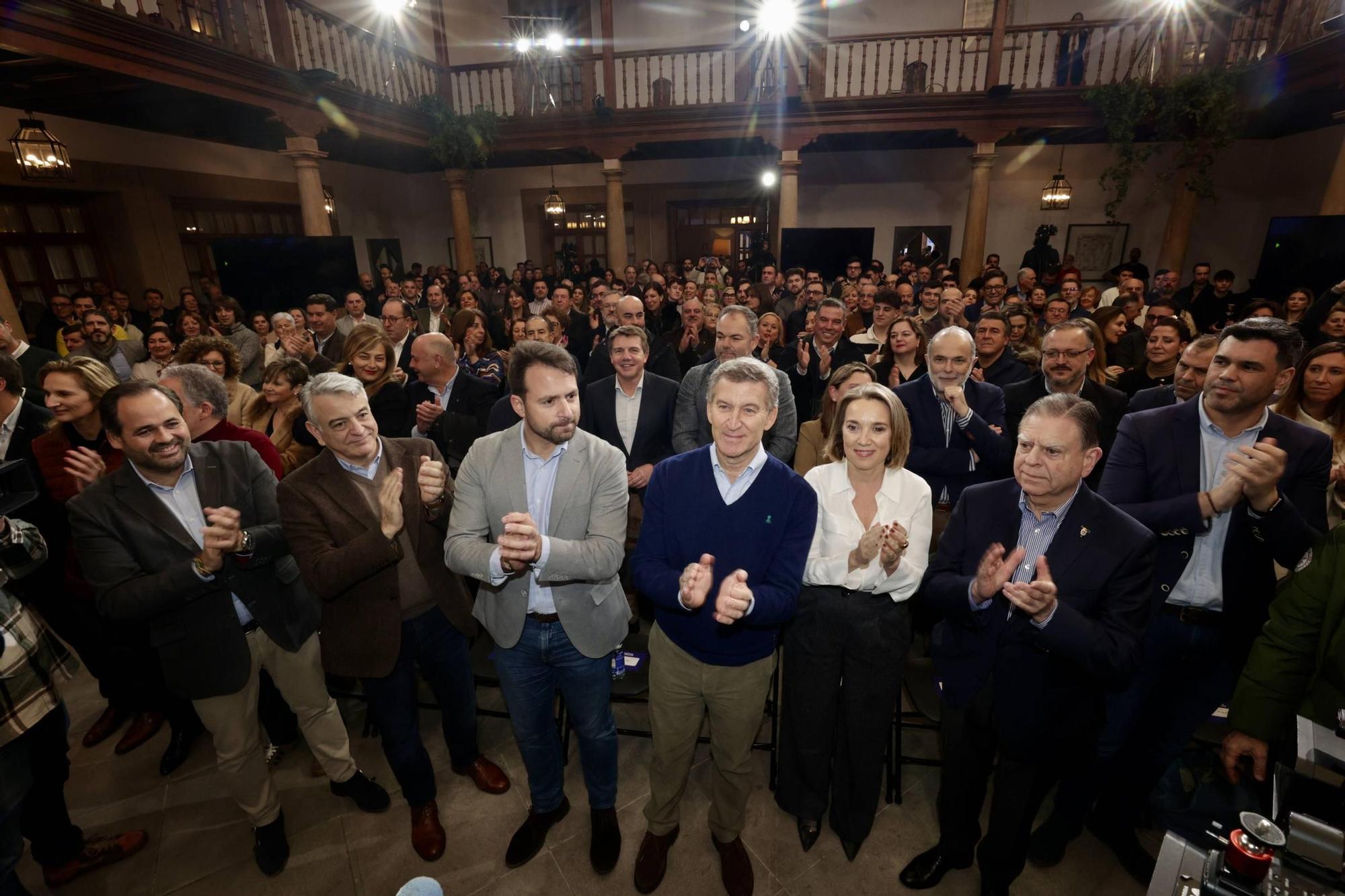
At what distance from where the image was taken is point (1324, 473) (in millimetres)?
2137

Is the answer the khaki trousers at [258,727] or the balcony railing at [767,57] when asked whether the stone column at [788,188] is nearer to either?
the balcony railing at [767,57]

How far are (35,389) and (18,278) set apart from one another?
5782 mm

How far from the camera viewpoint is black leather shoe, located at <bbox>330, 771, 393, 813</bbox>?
2.72 m

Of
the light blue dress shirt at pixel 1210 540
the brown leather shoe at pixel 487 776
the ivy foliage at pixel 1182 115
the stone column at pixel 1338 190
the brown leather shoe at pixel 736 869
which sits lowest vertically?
the brown leather shoe at pixel 487 776

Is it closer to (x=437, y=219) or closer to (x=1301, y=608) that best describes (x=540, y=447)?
(x=1301, y=608)

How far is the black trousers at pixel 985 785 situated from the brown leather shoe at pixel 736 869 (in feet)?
2.55

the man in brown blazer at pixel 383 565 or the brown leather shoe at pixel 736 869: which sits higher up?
the man in brown blazer at pixel 383 565

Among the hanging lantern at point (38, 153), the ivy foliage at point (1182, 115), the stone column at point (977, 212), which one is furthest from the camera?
the stone column at point (977, 212)

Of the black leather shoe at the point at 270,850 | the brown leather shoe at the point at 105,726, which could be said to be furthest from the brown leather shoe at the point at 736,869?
the brown leather shoe at the point at 105,726

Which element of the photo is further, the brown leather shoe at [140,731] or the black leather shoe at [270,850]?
the brown leather shoe at [140,731]

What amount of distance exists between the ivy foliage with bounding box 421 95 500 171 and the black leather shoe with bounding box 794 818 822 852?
12.1 meters

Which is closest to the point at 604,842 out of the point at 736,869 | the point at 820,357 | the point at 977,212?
the point at 736,869

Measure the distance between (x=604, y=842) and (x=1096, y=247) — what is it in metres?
15.3

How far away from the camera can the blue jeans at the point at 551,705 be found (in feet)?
7.52
